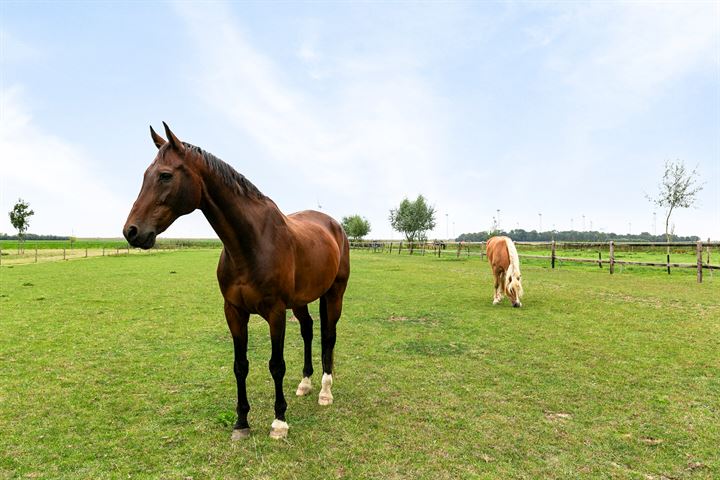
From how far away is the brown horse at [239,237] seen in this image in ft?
8.55

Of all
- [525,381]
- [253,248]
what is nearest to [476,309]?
[525,381]

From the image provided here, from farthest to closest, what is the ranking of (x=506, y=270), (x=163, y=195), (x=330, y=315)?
(x=506, y=270) → (x=330, y=315) → (x=163, y=195)

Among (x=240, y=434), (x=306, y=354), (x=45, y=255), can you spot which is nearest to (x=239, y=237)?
(x=240, y=434)

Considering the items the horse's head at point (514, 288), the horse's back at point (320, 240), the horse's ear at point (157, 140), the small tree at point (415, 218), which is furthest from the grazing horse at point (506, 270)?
the small tree at point (415, 218)

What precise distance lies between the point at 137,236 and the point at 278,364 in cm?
144

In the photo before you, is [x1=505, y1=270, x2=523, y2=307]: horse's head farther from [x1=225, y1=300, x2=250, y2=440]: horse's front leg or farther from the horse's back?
[x1=225, y1=300, x2=250, y2=440]: horse's front leg

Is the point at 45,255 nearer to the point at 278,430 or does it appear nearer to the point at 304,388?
the point at 304,388

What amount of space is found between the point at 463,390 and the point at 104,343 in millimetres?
4944

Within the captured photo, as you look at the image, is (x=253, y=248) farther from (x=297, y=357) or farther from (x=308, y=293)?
(x=297, y=357)

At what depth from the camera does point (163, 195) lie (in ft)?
8.52

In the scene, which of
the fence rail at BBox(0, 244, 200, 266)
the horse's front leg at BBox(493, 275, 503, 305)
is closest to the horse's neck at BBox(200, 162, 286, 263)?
the horse's front leg at BBox(493, 275, 503, 305)

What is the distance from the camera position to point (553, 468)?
8.34 ft

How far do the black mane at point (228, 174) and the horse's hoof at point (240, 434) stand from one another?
1.82 meters

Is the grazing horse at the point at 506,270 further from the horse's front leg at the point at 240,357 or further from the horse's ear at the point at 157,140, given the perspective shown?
the horse's ear at the point at 157,140
